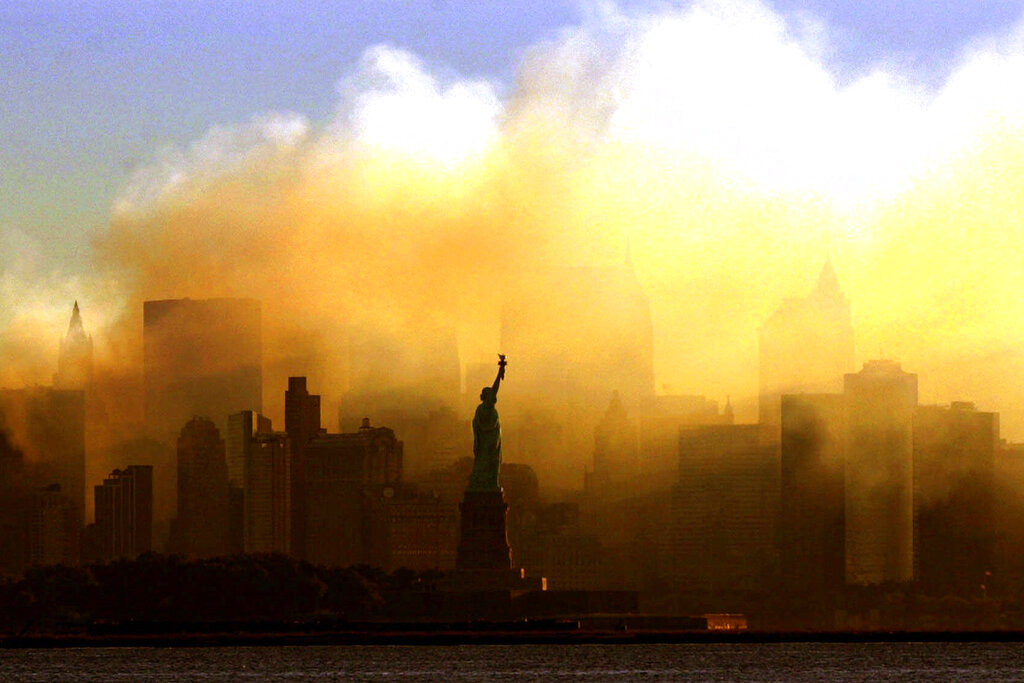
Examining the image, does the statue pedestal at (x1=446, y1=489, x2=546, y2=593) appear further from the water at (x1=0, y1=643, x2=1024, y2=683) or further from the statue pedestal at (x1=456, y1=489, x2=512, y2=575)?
the water at (x1=0, y1=643, x2=1024, y2=683)

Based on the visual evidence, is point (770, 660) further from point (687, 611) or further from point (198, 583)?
point (687, 611)

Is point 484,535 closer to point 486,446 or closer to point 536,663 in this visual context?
point 486,446

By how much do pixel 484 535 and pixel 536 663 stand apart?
3911cm

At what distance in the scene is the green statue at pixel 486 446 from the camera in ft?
310

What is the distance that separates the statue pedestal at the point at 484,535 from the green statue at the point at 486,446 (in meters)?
0.50

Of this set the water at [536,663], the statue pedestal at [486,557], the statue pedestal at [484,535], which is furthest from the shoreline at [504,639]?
the statue pedestal at [484,535]

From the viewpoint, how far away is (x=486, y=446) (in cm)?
9431

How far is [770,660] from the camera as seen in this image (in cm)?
5369

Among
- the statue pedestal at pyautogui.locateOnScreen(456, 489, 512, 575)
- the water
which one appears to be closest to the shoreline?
the water

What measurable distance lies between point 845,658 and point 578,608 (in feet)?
105

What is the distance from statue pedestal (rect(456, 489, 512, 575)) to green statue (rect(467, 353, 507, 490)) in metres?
0.50

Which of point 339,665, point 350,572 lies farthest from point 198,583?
point 339,665

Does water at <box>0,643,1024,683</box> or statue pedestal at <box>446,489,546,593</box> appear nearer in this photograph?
water at <box>0,643,1024,683</box>

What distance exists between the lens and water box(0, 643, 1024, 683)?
161 ft
